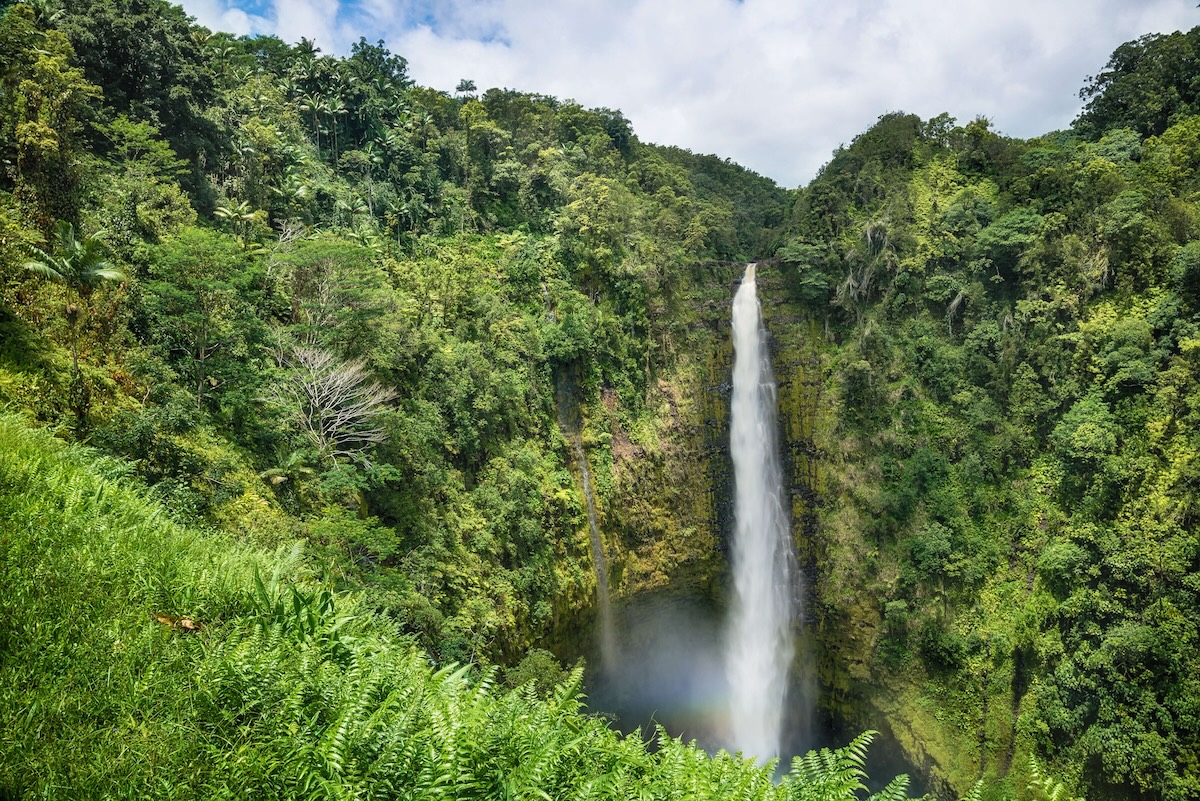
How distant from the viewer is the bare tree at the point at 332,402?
14062 mm

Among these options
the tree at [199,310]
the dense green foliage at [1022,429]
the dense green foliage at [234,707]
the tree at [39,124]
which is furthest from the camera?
the dense green foliage at [1022,429]

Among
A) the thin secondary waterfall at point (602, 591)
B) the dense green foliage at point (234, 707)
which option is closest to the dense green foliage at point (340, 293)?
the thin secondary waterfall at point (602, 591)

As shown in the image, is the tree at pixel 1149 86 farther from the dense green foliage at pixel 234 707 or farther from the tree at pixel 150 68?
the tree at pixel 150 68

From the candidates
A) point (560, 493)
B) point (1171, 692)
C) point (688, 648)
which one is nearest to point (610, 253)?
point (560, 493)

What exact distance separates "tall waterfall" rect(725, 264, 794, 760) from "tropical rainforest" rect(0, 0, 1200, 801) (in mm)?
995

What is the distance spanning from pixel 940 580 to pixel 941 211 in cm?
1539

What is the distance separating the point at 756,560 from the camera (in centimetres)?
2527

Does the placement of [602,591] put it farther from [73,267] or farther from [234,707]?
[234,707]

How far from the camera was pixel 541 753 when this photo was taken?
353cm

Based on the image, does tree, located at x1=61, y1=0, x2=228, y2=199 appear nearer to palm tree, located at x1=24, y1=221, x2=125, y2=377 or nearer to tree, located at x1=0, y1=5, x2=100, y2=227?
tree, located at x1=0, y1=5, x2=100, y2=227

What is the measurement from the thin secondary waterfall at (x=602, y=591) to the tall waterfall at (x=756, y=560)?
5.33m

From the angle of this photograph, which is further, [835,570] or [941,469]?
[835,570]

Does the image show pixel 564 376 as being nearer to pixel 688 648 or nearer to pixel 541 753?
pixel 688 648

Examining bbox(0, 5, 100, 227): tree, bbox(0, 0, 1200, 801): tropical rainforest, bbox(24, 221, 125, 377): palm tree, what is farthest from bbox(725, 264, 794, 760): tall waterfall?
bbox(0, 5, 100, 227): tree
